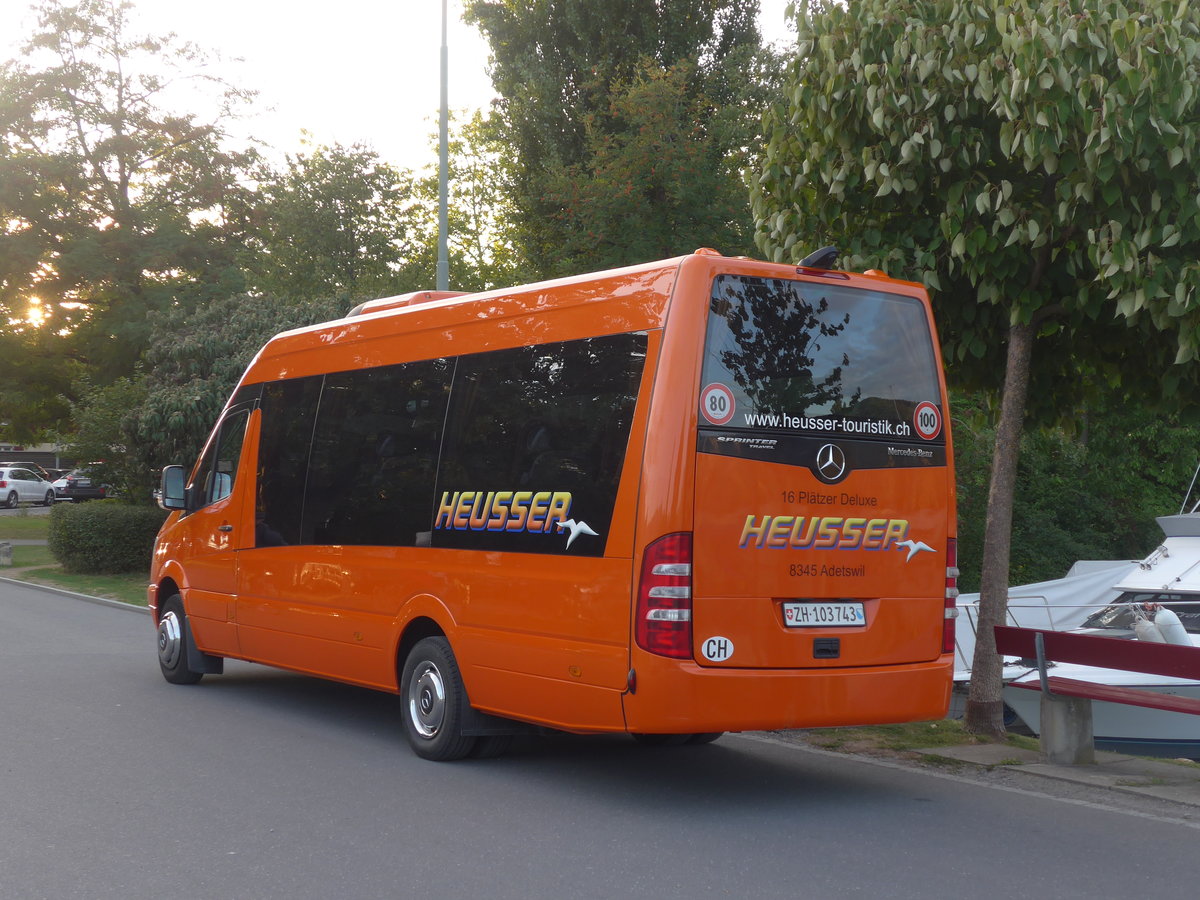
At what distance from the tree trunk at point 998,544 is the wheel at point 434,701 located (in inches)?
149

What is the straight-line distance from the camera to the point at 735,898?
5.37m

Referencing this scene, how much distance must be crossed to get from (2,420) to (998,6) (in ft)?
130

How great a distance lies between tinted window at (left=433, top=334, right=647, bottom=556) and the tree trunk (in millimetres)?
3598

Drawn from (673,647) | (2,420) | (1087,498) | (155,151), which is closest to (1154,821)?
(673,647)

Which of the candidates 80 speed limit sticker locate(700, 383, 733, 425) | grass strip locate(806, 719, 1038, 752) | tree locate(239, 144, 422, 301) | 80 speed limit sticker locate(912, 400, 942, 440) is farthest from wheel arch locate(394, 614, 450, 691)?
tree locate(239, 144, 422, 301)

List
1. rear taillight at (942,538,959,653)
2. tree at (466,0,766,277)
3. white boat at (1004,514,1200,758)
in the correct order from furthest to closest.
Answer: tree at (466,0,766,277)
white boat at (1004,514,1200,758)
rear taillight at (942,538,959,653)

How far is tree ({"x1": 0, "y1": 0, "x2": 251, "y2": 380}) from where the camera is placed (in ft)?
112

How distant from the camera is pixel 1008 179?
30.2 feet

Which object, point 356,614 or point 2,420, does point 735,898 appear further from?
point 2,420

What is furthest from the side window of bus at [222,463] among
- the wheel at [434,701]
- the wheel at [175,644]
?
the wheel at [434,701]

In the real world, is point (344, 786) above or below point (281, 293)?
below

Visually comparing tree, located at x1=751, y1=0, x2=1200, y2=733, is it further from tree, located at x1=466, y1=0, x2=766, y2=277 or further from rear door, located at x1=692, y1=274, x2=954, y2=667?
tree, located at x1=466, y1=0, x2=766, y2=277

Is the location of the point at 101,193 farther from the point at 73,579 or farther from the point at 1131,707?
the point at 1131,707

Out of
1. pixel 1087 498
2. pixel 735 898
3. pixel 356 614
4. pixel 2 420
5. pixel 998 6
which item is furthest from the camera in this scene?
pixel 2 420
